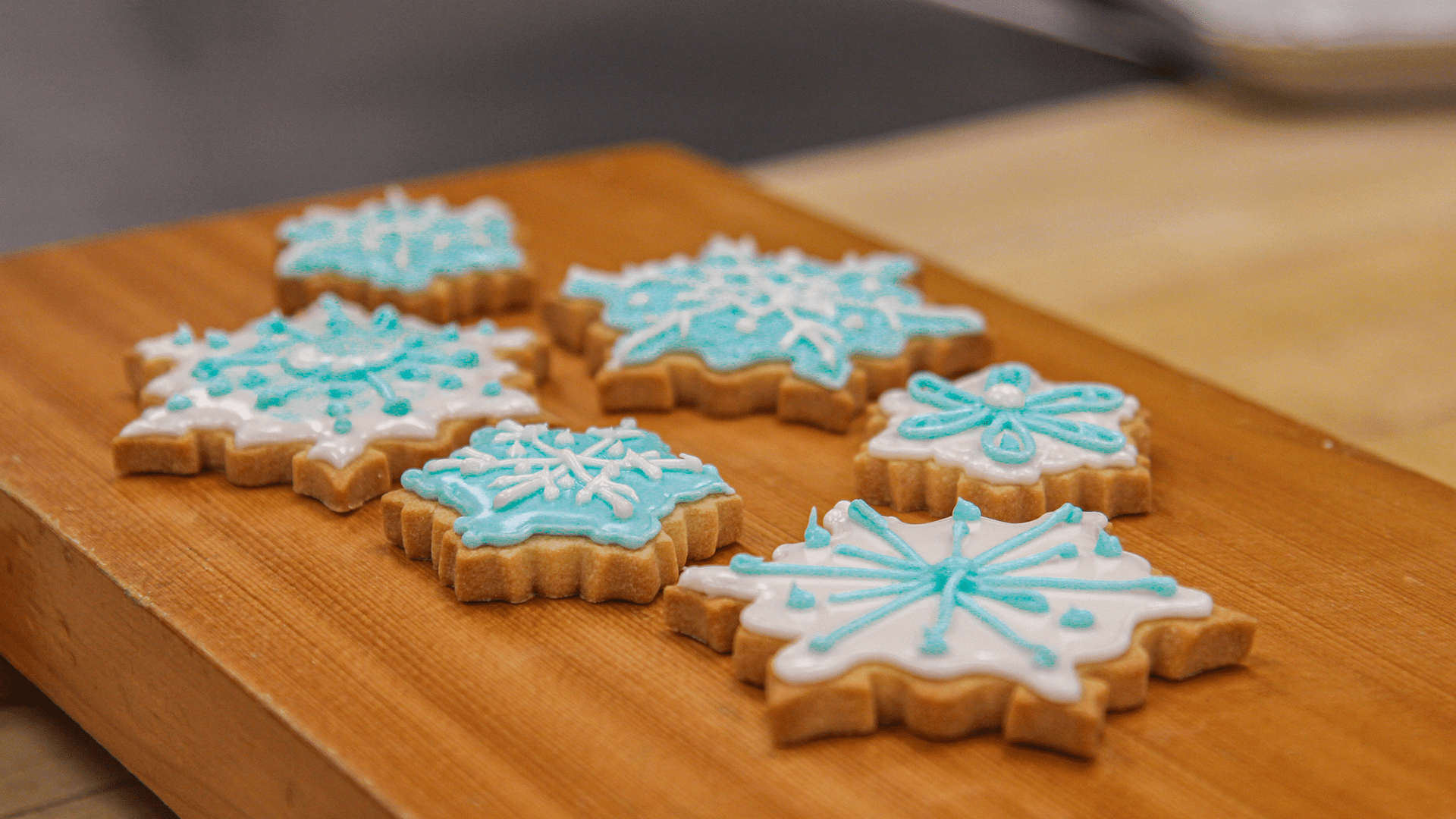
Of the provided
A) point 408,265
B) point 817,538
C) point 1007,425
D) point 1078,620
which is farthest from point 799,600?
point 408,265

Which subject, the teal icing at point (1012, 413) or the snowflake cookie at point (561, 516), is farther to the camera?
the teal icing at point (1012, 413)

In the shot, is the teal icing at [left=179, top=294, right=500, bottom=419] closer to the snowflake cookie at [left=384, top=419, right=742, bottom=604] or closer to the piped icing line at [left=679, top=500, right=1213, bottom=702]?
the snowflake cookie at [left=384, top=419, right=742, bottom=604]

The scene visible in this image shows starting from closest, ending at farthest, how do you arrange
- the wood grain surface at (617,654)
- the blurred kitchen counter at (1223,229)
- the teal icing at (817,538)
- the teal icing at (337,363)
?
the wood grain surface at (617,654), the teal icing at (817,538), the teal icing at (337,363), the blurred kitchen counter at (1223,229)

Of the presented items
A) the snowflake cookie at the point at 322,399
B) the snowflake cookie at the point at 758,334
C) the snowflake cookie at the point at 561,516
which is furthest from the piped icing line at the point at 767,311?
A: the snowflake cookie at the point at 561,516

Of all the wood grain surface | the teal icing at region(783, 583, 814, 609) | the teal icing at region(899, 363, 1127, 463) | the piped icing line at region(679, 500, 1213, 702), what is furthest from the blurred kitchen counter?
the teal icing at region(783, 583, 814, 609)

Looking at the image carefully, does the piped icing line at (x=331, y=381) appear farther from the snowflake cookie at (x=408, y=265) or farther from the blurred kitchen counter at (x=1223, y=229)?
the blurred kitchen counter at (x=1223, y=229)

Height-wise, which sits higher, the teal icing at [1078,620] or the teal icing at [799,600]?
the teal icing at [1078,620]

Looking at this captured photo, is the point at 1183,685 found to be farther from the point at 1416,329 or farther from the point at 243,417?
the point at 1416,329

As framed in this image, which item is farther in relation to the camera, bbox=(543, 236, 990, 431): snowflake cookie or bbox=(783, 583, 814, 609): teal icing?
bbox=(543, 236, 990, 431): snowflake cookie
